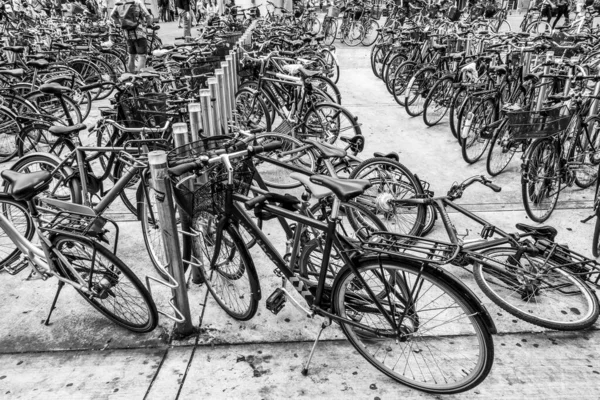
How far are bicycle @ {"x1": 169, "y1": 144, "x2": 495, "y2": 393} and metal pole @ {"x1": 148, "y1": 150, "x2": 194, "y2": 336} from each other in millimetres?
101

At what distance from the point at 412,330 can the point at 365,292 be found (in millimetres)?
324

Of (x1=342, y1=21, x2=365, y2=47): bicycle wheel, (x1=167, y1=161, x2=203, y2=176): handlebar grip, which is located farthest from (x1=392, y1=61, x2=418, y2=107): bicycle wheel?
(x1=342, y1=21, x2=365, y2=47): bicycle wheel

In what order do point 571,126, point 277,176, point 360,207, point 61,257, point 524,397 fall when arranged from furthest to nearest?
1. point 277,176
2. point 571,126
3. point 360,207
4. point 61,257
5. point 524,397

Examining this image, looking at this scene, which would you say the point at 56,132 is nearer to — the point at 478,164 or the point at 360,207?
the point at 360,207

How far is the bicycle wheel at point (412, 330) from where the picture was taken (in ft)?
7.02

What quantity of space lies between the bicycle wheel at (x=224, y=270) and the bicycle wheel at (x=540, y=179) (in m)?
2.74

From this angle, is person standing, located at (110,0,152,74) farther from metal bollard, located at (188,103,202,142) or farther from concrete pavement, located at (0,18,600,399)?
concrete pavement, located at (0,18,600,399)

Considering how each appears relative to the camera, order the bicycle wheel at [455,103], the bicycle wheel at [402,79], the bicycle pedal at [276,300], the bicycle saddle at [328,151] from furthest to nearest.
Answer: the bicycle wheel at [402,79]
the bicycle wheel at [455,103]
the bicycle saddle at [328,151]
the bicycle pedal at [276,300]

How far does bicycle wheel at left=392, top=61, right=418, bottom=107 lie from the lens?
7554 mm

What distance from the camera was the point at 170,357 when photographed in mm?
2635

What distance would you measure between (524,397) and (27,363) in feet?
9.43

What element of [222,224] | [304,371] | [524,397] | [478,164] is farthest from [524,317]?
[478,164]

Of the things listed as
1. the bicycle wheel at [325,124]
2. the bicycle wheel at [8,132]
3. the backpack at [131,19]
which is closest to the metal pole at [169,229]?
the bicycle wheel at [325,124]

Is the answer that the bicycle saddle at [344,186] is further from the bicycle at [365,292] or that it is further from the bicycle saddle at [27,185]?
→ the bicycle saddle at [27,185]
